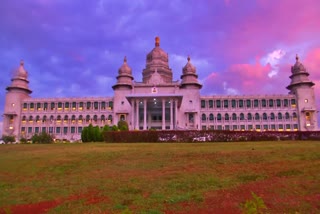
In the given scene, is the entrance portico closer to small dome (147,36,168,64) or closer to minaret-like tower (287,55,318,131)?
small dome (147,36,168,64)

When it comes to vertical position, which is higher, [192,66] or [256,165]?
[192,66]

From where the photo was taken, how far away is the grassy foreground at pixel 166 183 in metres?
11.0

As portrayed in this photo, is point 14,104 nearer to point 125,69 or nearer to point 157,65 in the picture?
point 125,69

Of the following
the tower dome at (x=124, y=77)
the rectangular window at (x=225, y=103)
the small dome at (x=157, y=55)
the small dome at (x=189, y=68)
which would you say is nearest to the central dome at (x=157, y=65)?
the small dome at (x=157, y=55)

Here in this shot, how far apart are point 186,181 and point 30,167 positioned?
10600 millimetres

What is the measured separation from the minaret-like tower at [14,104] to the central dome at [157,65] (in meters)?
37.3

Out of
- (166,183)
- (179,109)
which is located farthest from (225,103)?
(166,183)

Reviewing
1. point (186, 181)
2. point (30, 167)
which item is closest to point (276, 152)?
point (186, 181)

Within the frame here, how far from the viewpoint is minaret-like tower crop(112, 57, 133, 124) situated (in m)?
83.8

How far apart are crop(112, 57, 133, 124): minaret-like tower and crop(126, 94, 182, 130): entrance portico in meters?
7.08

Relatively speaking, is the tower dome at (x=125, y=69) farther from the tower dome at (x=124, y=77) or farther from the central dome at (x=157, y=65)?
the central dome at (x=157, y=65)

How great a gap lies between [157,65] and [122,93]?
1525 cm

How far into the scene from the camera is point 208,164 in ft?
56.7

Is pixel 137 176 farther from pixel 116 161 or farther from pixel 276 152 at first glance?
pixel 276 152
